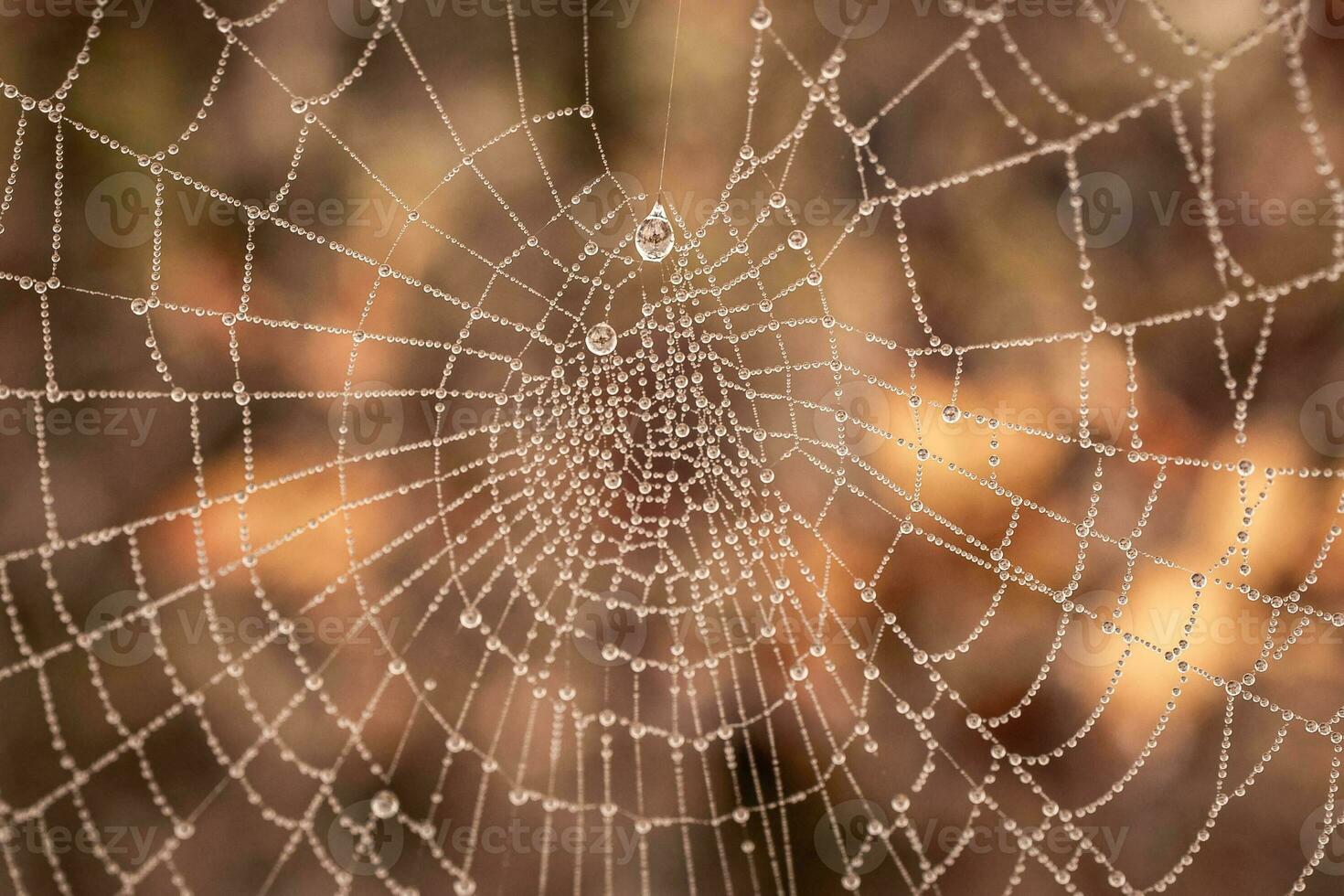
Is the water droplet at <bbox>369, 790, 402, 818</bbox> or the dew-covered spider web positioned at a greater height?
the dew-covered spider web

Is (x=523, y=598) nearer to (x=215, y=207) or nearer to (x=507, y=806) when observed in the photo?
(x=507, y=806)

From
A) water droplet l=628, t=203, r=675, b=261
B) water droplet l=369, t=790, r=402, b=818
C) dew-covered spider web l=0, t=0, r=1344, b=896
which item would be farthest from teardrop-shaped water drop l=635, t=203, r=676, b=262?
water droplet l=369, t=790, r=402, b=818

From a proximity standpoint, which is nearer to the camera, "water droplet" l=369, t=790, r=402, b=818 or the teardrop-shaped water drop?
the teardrop-shaped water drop

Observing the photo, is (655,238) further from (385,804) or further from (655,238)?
(385,804)

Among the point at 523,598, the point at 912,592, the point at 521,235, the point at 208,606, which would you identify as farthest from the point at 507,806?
the point at 521,235

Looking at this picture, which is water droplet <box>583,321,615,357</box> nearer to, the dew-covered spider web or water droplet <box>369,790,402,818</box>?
the dew-covered spider web

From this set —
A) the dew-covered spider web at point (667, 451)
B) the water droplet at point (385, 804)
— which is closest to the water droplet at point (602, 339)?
the dew-covered spider web at point (667, 451)

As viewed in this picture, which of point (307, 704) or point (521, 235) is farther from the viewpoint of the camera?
point (307, 704)

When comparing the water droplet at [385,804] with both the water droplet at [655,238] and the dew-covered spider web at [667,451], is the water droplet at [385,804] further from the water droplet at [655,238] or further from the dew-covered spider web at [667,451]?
the water droplet at [655,238]
